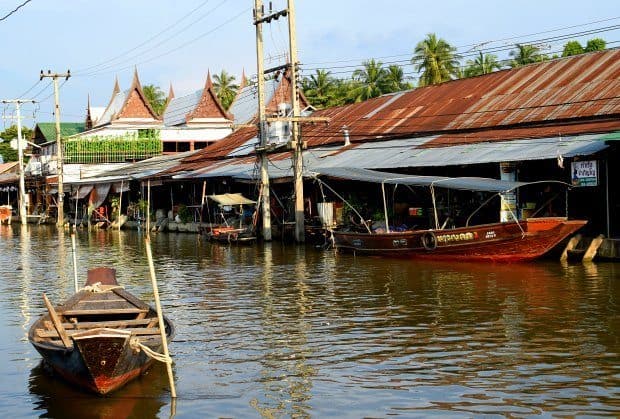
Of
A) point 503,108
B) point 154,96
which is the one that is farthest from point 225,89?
point 503,108

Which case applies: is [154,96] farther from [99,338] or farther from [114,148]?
[99,338]

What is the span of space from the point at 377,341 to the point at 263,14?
2015 centimetres

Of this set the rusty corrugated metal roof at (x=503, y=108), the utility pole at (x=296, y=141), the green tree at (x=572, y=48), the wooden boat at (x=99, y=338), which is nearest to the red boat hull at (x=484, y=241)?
the rusty corrugated metal roof at (x=503, y=108)

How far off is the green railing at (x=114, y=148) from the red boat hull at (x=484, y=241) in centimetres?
3511

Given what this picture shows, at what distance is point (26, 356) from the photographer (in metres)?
12.7

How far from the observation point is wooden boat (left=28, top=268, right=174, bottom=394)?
31.3 feet

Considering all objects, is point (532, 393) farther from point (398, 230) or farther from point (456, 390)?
point (398, 230)

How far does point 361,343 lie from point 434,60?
41914mm

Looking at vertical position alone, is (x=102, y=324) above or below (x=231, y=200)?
below

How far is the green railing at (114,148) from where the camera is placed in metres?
56.6

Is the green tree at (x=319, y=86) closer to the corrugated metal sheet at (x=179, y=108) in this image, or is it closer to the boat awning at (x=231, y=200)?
the corrugated metal sheet at (x=179, y=108)

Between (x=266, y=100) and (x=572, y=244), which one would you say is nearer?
(x=572, y=244)

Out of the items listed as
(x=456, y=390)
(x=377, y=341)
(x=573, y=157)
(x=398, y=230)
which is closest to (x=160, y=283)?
(x=398, y=230)

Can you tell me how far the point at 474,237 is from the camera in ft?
72.8
